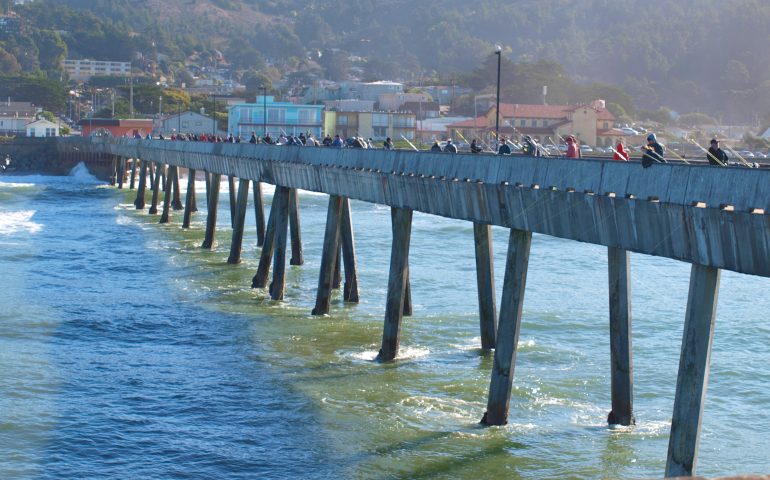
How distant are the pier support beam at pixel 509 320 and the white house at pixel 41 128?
117m

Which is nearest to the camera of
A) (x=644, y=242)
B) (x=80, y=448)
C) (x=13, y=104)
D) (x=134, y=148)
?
(x=644, y=242)

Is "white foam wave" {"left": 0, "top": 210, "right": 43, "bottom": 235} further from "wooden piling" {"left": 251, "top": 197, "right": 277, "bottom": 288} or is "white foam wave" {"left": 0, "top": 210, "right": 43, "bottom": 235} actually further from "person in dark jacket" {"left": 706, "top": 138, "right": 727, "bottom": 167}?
"person in dark jacket" {"left": 706, "top": 138, "right": 727, "bottom": 167}

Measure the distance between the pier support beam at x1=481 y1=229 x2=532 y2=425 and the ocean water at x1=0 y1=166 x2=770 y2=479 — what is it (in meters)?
0.73

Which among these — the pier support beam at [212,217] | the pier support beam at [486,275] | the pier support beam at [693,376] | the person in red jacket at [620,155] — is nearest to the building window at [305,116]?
the pier support beam at [212,217]

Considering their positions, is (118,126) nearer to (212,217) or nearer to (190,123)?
(190,123)

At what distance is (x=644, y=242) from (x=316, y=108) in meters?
103

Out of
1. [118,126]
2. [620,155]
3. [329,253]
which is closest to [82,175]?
[118,126]

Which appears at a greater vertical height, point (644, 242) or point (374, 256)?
point (644, 242)

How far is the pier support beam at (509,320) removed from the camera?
69.8 feet

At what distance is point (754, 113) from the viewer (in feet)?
603

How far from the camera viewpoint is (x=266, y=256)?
38.0 meters

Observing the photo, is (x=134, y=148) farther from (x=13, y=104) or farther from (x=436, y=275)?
(x=13, y=104)

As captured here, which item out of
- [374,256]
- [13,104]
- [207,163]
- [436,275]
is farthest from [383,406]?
[13,104]

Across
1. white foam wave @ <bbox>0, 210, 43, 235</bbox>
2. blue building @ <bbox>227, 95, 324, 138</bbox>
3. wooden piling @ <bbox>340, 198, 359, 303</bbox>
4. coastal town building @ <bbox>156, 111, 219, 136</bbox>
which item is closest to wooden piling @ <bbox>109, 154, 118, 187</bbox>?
blue building @ <bbox>227, 95, 324, 138</bbox>
